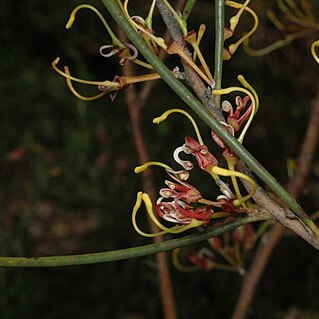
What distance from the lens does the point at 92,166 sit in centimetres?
253

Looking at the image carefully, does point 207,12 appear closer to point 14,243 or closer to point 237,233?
point 14,243

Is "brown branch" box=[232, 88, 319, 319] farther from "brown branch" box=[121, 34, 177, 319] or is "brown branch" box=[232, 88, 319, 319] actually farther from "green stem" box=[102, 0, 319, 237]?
"green stem" box=[102, 0, 319, 237]

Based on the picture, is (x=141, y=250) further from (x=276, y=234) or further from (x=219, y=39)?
(x=276, y=234)

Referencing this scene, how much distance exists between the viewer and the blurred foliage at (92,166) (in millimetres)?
1917

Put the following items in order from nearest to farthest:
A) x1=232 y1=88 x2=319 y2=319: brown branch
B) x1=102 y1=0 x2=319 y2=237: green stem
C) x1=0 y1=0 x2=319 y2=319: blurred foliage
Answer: x1=102 y1=0 x2=319 y2=237: green stem → x1=232 y1=88 x2=319 y2=319: brown branch → x1=0 y1=0 x2=319 y2=319: blurred foliage

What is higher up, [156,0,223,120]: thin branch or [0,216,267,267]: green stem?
[156,0,223,120]: thin branch

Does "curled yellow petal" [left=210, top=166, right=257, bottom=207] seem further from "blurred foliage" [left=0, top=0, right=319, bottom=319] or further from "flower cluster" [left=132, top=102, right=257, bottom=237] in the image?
"blurred foliage" [left=0, top=0, right=319, bottom=319]

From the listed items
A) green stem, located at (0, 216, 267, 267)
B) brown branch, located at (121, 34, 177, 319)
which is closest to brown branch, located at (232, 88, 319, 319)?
brown branch, located at (121, 34, 177, 319)

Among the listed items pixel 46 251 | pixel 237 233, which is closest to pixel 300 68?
pixel 46 251

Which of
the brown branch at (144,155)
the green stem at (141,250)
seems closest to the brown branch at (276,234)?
the brown branch at (144,155)

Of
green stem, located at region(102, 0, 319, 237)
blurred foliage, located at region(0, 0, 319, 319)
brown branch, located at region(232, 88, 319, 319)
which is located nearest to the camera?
green stem, located at region(102, 0, 319, 237)

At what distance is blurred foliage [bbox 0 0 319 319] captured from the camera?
6.29 ft

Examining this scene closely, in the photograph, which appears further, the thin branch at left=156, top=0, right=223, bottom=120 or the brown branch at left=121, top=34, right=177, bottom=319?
the brown branch at left=121, top=34, right=177, bottom=319

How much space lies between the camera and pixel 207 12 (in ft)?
8.83
